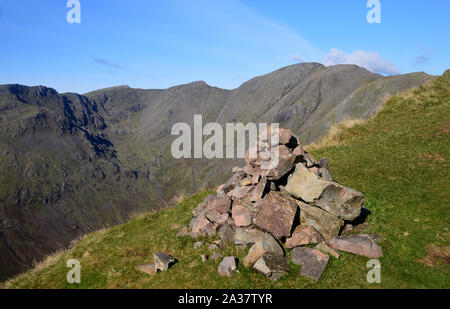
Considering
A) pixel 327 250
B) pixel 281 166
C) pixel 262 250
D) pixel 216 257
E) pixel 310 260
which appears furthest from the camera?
pixel 281 166

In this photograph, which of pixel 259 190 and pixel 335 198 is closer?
pixel 335 198

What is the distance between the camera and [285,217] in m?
14.5

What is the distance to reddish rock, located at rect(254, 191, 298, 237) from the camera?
46.9ft

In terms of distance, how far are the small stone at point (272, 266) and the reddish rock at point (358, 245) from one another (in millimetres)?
3024

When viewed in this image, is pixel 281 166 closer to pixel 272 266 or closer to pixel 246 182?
pixel 246 182

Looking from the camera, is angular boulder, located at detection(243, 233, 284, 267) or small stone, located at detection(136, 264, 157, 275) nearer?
angular boulder, located at detection(243, 233, 284, 267)

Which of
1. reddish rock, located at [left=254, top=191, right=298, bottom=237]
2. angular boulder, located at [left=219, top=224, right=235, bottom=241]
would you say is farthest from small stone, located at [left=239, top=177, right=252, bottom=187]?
angular boulder, located at [left=219, top=224, right=235, bottom=241]

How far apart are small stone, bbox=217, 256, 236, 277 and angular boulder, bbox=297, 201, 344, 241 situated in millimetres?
4483

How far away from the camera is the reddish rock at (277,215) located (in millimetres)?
14289

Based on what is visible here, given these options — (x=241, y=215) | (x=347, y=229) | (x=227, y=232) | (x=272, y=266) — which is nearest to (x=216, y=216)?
(x=227, y=232)

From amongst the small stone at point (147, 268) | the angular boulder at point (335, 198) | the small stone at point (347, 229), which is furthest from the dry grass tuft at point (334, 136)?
the small stone at point (147, 268)

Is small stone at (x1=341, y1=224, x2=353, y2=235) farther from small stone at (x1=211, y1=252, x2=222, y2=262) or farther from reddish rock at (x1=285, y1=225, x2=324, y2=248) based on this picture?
small stone at (x1=211, y1=252, x2=222, y2=262)

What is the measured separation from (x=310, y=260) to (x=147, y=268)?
7866mm

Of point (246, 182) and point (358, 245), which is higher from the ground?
point (246, 182)
